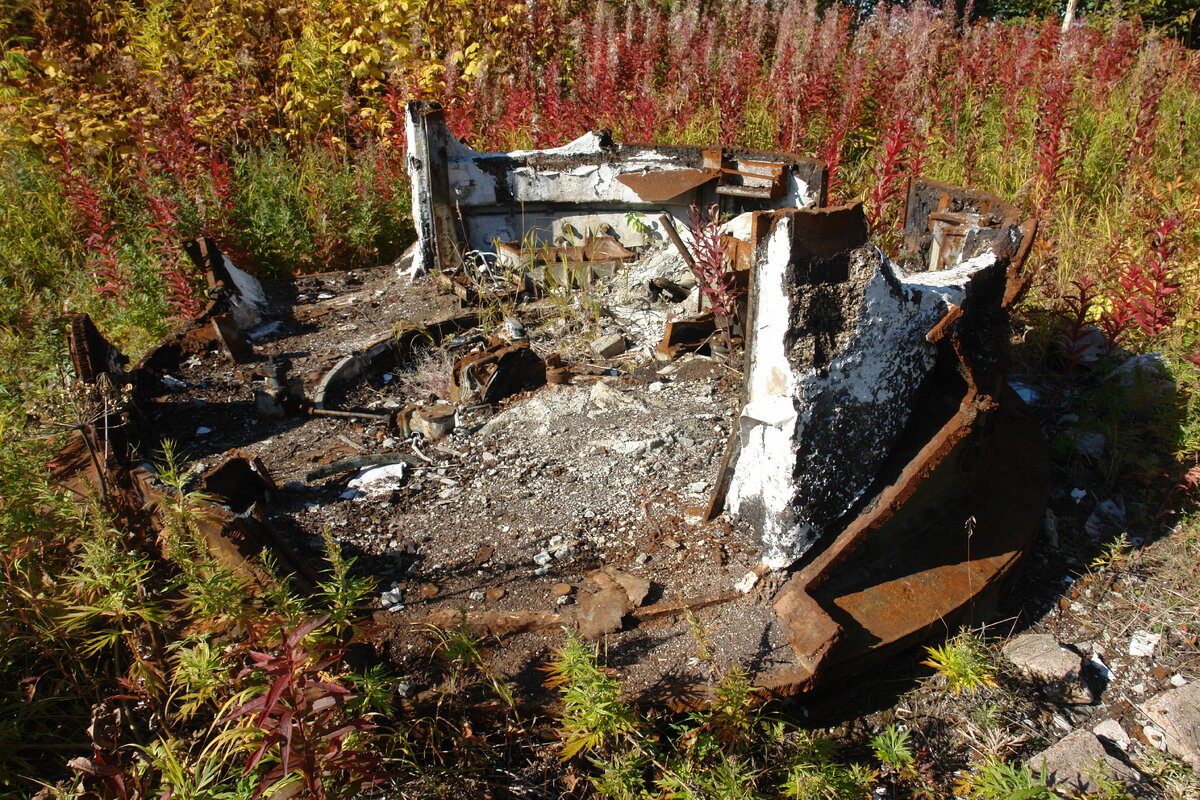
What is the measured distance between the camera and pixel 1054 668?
2.51 meters

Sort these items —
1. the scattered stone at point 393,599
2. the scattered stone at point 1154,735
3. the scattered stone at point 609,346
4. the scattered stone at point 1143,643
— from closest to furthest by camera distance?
the scattered stone at point 1154,735, the scattered stone at point 393,599, the scattered stone at point 1143,643, the scattered stone at point 609,346

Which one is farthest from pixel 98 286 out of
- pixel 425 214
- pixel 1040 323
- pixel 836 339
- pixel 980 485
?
pixel 1040 323

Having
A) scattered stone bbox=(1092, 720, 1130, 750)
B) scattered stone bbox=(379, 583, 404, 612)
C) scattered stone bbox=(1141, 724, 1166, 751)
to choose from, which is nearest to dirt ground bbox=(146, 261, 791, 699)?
scattered stone bbox=(379, 583, 404, 612)

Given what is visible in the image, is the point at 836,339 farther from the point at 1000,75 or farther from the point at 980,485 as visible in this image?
the point at 1000,75

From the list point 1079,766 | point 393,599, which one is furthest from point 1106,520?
point 393,599

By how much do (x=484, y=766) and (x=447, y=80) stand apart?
6789mm

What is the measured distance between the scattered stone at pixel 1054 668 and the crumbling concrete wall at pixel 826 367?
0.87 metres

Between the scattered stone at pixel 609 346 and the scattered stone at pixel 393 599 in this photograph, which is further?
the scattered stone at pixel 609 346

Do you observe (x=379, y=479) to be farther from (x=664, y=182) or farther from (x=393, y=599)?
(x=664, y=182)

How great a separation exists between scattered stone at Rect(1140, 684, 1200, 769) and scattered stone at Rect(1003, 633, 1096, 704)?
18 cm

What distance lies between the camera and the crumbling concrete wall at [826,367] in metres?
2.09

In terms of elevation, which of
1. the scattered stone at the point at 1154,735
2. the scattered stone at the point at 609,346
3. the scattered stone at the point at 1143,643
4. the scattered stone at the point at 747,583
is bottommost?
the scattered stone at the point at 1143,643

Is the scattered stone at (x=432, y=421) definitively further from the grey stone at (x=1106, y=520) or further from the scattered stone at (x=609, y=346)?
the grey stone at (x=1106, y=520)

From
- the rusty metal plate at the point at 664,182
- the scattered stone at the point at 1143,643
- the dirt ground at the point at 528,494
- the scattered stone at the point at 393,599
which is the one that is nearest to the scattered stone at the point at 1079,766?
the scattered stone at the point at 1143,643
